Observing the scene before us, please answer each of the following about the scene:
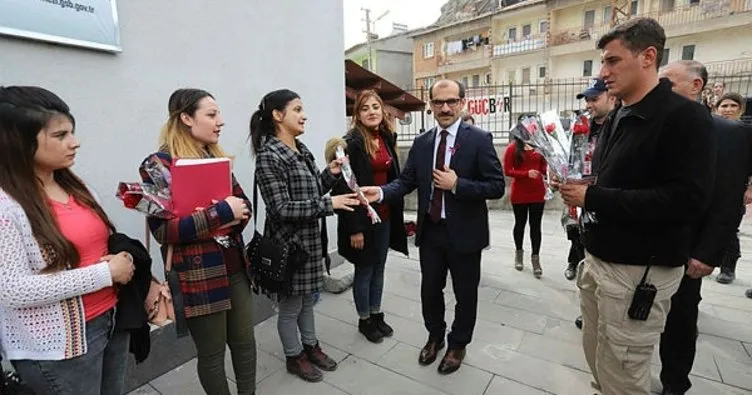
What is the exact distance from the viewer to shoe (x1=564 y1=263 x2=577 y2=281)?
4.00 meters

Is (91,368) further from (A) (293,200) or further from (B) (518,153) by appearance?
(B) (518,153)

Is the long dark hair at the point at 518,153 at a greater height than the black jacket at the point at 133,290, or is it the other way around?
the long dark hair at the point at 518,153

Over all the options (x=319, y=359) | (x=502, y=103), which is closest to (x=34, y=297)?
(x=319, y=359)

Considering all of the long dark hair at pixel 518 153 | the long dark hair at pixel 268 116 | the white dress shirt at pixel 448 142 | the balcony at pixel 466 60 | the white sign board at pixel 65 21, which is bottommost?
the long dark hair at pixel 518 153

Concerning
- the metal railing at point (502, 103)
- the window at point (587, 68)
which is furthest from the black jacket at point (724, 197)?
the window at point (587, 68)

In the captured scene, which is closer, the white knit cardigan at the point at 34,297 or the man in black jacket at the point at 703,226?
the white knit cardigan at the point at 34,297

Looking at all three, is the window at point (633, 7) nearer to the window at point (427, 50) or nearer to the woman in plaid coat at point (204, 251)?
the window at point (427, 50)

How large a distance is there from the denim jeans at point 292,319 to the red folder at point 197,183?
95 centimetres

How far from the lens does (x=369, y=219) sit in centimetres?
271

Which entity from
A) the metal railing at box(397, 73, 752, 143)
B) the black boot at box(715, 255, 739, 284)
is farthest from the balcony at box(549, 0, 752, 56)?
the black boot at box(715, 255, 739, 284)

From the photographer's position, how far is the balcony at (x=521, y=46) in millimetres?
22234

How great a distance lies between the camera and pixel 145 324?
1622mm

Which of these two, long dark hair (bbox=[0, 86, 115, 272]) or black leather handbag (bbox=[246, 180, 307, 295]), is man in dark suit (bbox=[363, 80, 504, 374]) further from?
long dark hair (bbox=[0, 86, 115, 272])

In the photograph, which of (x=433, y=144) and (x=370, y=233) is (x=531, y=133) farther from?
(x=370, y=233)
